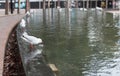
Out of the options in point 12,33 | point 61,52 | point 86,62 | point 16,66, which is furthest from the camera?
point 12,33

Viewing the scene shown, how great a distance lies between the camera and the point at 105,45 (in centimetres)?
1159

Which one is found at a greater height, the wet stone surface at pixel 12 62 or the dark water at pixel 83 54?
the wet stone surface at pixel 12 62

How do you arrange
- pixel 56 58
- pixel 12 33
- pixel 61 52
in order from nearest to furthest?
pixel 56 58
pixel 61 52
pixel 12 33

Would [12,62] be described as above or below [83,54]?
above

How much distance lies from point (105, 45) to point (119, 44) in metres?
0.42

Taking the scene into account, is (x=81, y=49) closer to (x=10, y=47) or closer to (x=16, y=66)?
(x=10, y=47)

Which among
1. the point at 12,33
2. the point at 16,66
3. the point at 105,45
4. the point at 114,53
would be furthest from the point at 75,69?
the point at 12,33

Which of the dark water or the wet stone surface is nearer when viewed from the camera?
the wet stone surface

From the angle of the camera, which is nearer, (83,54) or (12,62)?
(12,62)

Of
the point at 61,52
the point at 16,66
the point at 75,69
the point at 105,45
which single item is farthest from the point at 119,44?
the point at 16,66

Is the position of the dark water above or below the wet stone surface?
below

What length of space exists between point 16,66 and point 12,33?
224 inches

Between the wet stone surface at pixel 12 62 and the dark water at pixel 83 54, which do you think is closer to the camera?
the wet stone surface at pixel 12 62

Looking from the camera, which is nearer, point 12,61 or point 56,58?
point 12,61
